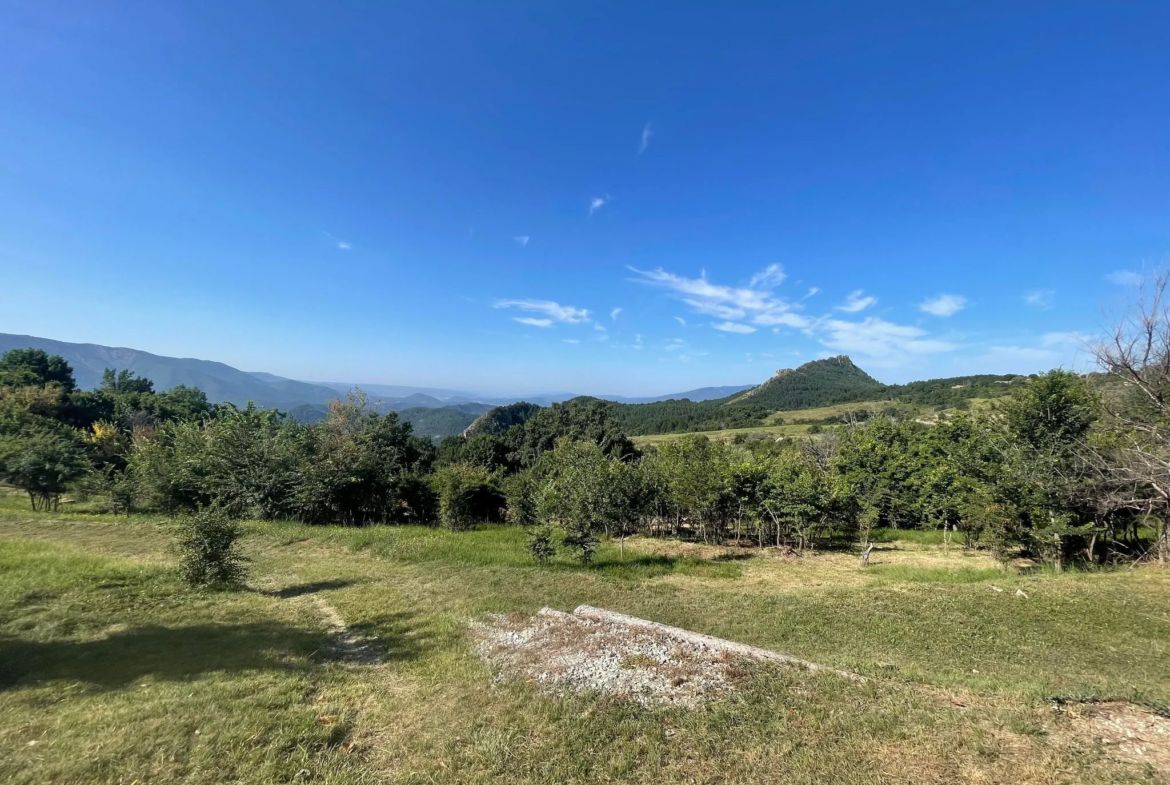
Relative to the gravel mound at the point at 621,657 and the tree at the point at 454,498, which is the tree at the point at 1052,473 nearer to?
the gravel mound at the point at 621,657

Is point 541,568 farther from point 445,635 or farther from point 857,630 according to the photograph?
point 857,630

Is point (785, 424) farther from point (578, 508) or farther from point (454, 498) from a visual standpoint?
point (578, 508)

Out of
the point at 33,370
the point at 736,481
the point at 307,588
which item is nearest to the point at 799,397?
the point at 736,481

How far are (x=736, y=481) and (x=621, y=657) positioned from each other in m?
17.9

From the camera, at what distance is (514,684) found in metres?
6.25

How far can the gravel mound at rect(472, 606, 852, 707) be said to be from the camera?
5.93 meters

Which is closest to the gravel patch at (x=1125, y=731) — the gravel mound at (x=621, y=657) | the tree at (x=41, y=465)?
the gravel mound at (x=621, y=657)

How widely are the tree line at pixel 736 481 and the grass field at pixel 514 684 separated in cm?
287

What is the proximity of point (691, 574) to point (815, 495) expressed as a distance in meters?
9.77

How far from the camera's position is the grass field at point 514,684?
4410 mm

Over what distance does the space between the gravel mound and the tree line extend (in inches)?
292

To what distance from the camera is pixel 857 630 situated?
9625 mm

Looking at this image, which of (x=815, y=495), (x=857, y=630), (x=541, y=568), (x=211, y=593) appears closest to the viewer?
(x=857, y=630)

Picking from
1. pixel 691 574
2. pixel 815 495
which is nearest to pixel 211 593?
pixel 691 574
